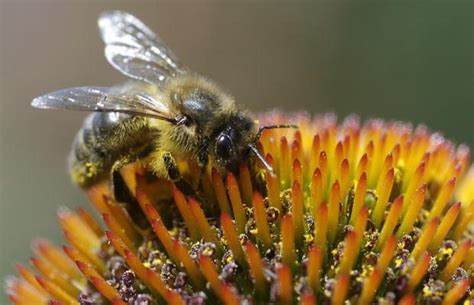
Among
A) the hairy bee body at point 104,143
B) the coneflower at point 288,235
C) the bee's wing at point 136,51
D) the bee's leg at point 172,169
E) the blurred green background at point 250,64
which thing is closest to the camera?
the coneflower at point 288,235

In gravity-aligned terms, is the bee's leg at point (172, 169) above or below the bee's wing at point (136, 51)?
below

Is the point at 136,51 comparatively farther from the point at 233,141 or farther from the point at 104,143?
the point at 233,141

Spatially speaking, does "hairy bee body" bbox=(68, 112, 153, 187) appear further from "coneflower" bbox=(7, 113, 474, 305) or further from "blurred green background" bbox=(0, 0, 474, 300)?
"blurred green background" bbox=(0, 0, 474, 300)

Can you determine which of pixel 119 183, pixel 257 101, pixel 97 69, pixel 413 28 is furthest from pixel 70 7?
pixel 119 183

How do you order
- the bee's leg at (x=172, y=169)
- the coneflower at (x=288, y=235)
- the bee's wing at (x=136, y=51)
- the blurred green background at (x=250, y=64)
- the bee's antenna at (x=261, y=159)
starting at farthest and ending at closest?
the blurred green background at (x=250, y=64) < the bee's wing at (x=136, y=51) < the bee's leg at (x=172, y=169) < the bee's antenna at (x=261, y=159) < the coneflower at (x=288, y=235)

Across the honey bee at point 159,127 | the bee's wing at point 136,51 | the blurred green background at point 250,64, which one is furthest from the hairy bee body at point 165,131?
the blurred green background at point 250,64

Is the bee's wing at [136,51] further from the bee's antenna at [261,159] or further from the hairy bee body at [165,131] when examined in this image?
the bee's antenna at [261,159]

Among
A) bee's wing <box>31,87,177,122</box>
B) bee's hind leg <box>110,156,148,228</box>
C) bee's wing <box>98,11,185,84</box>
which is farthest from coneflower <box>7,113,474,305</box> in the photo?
bee's wing <box>98,11,185,84</box>
